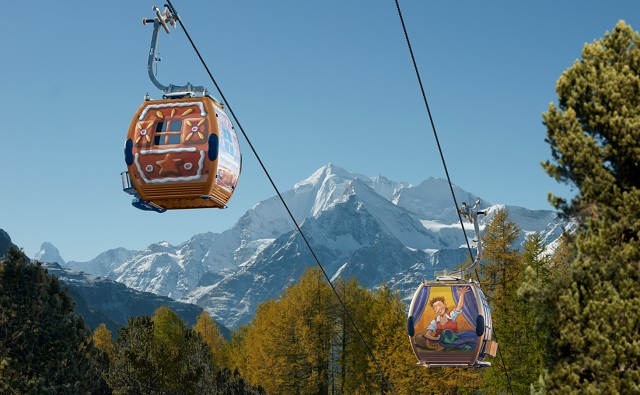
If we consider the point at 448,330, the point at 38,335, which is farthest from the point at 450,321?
the point at 38,335

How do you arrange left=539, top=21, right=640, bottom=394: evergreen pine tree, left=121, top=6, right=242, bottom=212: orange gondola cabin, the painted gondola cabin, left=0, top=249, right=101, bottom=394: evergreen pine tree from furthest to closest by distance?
1. left=0, top=249, right=101, bottom=394: evergreen pine tree
2. the painted gondola cabin
3. left=121, top=6, right=242, bottom=212: orange gondola cabin
4. left=539, top=21, right=640, bottom=394: evergreen pine tree

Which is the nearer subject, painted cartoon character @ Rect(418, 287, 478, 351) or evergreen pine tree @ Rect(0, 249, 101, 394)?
painted cartoon character @ Rect(418, 287, 478, 351)

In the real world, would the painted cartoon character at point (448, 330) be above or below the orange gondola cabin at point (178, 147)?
below

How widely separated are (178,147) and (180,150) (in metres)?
0.06

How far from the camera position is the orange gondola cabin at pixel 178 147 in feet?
39.3

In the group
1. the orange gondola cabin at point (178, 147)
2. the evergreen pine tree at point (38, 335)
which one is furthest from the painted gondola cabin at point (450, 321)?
the evergreen pine tree at point (38, 335)

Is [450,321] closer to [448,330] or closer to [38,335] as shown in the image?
[448,330]

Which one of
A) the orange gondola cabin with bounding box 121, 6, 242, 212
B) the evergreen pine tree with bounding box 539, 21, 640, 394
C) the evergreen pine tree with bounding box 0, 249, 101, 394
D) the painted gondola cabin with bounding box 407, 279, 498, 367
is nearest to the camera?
the evergreen pine tree with bounding box 539, 21, 640, 394

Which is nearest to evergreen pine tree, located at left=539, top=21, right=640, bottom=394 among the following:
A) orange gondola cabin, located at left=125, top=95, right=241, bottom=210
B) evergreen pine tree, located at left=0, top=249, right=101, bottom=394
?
orange gondola cabin, located at left=125, top=95, right=241, bottom=210

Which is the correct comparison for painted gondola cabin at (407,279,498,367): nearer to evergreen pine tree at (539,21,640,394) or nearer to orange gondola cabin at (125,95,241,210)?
orange gondola cabin at (125,95,241,210)

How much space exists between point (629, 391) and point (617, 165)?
2.86m

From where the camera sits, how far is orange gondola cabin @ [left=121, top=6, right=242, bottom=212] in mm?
11977

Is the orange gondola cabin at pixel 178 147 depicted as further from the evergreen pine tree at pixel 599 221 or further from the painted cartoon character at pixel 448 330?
the painted cartoon character at pixel 448 330

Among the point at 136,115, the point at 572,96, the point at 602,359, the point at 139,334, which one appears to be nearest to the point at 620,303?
the point at 602,359
